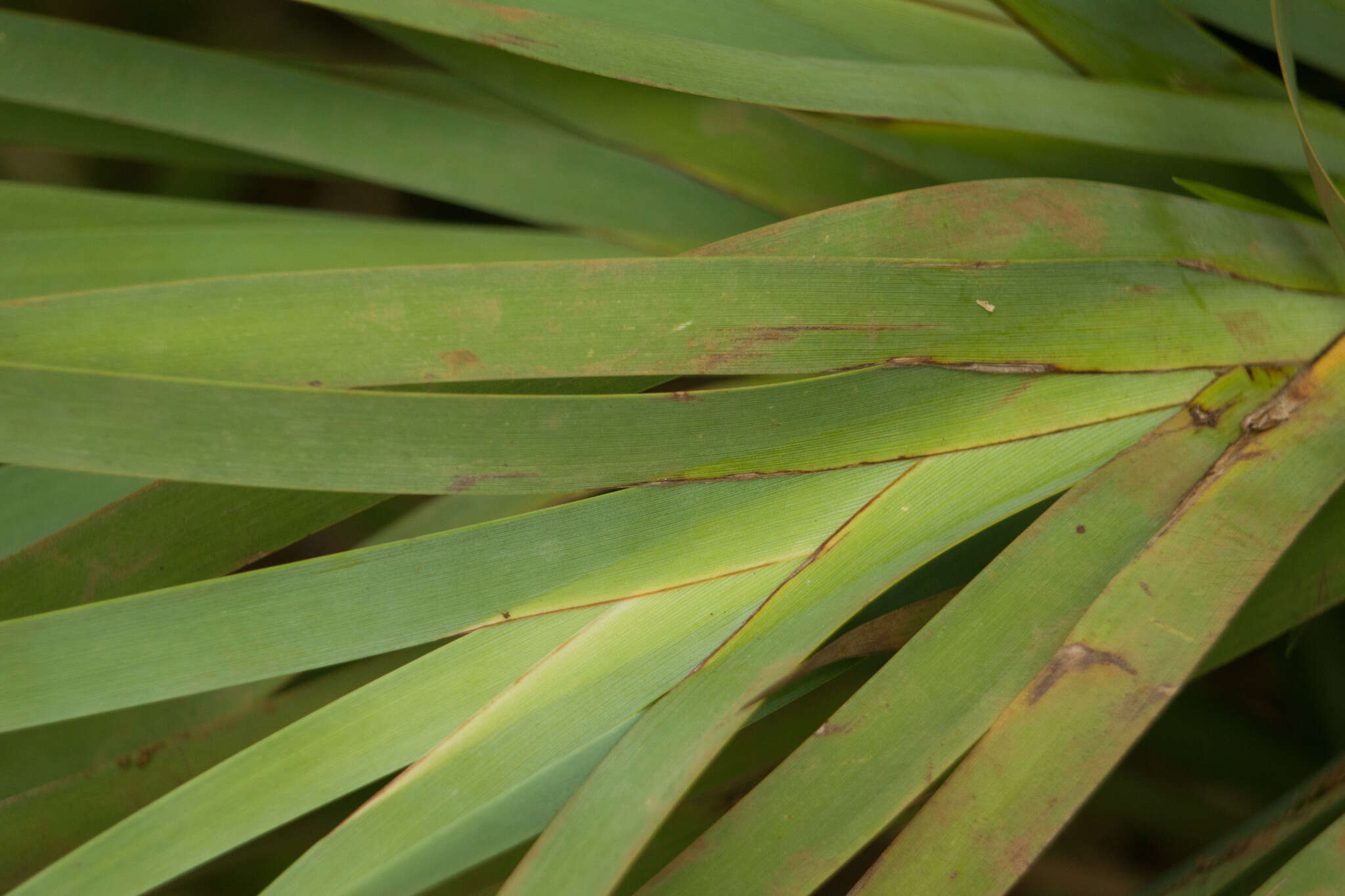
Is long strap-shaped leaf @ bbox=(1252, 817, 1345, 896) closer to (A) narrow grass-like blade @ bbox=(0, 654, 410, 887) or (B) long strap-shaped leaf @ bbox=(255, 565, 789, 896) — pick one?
(B) long strap-shaped leaf @ bbox=(255, 565, 789, 896)

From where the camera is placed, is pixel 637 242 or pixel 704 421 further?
pixel 637 242

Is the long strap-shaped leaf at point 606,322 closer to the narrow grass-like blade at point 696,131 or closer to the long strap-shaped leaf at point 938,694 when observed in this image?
the long strap-shaped leaf at point 938,694

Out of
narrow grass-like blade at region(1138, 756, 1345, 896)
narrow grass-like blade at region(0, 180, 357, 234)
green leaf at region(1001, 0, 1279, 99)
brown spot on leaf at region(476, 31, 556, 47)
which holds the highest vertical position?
narrow grass-like blade at region(0, 180, 357, 234)

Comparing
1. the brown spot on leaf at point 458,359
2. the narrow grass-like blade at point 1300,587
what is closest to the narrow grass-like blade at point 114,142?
the brown spot on leaf at point 458,359

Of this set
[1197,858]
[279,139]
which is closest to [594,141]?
[279,139]

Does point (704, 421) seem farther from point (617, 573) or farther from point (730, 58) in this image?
point (730, 58)

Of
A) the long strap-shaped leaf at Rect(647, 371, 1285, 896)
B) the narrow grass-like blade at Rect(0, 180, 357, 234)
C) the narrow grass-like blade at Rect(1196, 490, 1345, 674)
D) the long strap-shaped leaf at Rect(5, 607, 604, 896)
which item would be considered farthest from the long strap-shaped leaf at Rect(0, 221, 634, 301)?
the narrow grass-like blade at Rect(1196, 490, 1345, 674)
